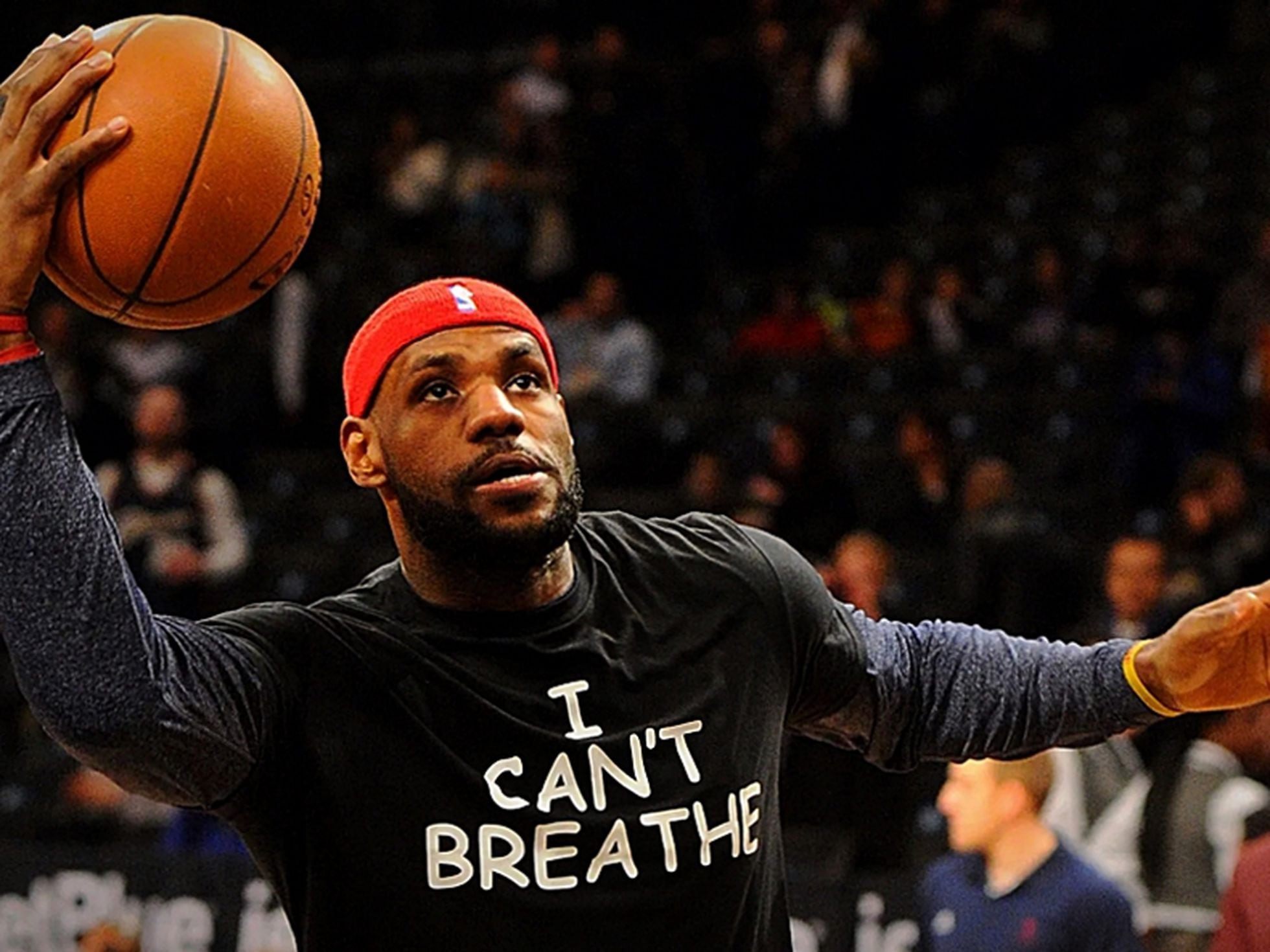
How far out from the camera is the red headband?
2.69m

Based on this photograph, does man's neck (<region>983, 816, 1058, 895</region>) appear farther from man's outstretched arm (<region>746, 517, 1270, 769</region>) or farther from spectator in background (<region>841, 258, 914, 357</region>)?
spectator in background (<region>841, 258, 914, 357</region>)

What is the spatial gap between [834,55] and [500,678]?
430 inches

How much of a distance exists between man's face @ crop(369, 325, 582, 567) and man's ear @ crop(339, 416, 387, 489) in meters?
0.01

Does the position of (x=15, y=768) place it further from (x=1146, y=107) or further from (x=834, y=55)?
(x=1146, y=107)

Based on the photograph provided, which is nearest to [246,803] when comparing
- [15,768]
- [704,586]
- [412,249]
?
[704,586]

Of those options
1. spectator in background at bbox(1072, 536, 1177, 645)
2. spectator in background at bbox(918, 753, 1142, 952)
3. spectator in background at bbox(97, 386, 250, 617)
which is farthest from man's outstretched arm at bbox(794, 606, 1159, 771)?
spectator in background at bbox(97, 386, 250, 617)

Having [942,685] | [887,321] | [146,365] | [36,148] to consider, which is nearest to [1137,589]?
[887,321]

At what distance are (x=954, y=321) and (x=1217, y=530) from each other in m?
3.05

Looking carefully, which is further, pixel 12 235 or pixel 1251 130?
pixel 1251 130

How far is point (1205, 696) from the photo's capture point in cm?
270

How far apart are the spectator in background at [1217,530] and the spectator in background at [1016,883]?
281 centimetres

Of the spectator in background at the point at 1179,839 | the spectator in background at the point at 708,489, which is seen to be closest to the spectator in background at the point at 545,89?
the spectator in background at the point at 708,489

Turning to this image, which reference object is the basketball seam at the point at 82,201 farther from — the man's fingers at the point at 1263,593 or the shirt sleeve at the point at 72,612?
the man's fingers at the point at 1263,593

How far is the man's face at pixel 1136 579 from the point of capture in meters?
7.65
